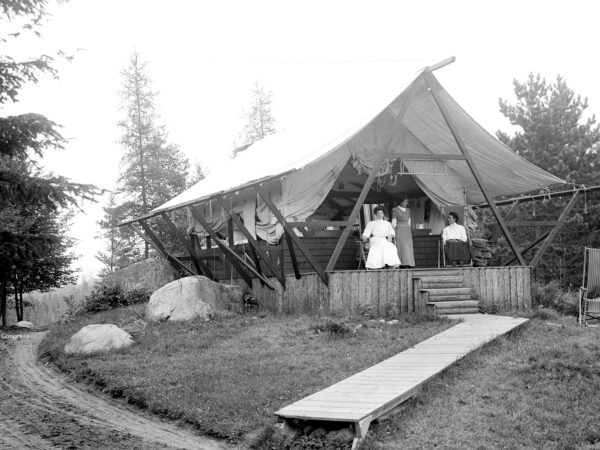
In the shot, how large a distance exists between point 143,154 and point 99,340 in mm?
17608

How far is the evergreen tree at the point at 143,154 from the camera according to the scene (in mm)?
27095

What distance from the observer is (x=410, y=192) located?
1670cm

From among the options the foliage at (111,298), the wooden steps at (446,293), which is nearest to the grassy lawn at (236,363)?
the wooden steps at (446,293)

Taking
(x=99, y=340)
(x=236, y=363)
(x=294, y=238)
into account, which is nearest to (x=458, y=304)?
(x=294, y=238)

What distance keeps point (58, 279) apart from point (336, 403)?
2018 centimetres

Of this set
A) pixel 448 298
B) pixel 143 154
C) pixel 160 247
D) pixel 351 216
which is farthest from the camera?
pixel 143 154

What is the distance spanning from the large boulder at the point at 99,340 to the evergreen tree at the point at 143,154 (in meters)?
15.6

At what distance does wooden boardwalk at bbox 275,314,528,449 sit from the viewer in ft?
18.8

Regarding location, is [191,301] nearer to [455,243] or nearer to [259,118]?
[455,243]

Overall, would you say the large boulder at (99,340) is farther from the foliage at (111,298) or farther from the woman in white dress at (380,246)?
the foliage at (111,298)

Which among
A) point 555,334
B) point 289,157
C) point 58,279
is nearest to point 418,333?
point 555,334

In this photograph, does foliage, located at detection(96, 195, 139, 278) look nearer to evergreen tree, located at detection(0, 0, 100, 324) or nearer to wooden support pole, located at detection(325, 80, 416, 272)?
wooden support pole, located at detection(325, 80, 416, 272)

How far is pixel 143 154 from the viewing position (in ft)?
89.7

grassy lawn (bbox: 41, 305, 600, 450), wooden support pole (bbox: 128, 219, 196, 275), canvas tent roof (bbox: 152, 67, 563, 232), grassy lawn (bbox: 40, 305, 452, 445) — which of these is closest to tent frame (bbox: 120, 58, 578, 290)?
canvas tent roof (bbox: 152, 67, 563, 232)
